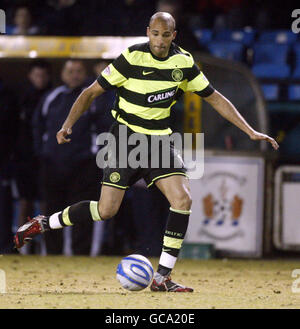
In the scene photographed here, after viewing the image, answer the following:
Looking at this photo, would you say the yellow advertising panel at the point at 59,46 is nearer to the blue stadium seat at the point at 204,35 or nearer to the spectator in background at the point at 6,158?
the spectator in background at the point at 6,158

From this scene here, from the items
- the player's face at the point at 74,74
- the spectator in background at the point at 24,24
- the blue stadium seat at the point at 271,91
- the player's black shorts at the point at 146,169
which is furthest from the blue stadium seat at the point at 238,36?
the player's black shorts at the point at 146,169

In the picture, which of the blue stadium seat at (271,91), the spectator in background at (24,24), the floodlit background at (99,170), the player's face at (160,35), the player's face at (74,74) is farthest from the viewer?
the blue stadium seat at (271,91)

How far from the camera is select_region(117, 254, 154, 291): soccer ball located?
656 centimetres

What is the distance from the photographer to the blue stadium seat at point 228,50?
12727mm

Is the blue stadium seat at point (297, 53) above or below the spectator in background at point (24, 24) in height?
below

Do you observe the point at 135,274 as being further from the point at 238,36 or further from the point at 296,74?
the point at 238,36

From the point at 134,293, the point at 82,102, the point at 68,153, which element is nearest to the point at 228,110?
the point at 82,102

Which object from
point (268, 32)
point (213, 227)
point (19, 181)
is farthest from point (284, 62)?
point (19, 181)

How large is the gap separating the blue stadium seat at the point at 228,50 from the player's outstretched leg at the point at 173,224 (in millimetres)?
6209

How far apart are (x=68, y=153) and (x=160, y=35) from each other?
13.2 feet

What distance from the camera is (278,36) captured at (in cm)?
1303

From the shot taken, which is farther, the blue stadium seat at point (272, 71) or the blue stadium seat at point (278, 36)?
the blue stadium seat at point (278, 36)

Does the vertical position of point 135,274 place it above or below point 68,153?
below
